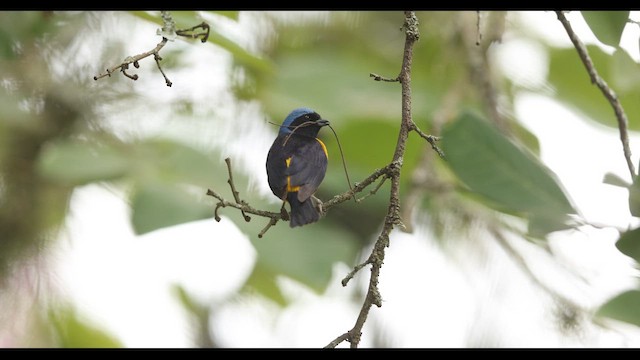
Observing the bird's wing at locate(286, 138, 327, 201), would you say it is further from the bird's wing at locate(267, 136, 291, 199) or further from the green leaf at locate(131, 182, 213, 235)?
the green leaf at locate(131, 182, 213, 235)

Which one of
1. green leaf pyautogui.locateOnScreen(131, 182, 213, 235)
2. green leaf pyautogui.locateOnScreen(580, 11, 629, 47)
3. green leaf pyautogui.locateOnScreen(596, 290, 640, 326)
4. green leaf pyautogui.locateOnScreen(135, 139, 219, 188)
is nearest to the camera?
green leaf pyautogui.locateOnScreen(596, 290, 640, 326)

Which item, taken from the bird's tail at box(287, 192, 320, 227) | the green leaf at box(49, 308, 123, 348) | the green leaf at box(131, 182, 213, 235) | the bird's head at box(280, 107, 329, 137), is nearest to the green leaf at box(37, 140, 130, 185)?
the green leaf at box(131, 182, 213, 235)

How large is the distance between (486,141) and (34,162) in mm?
1529

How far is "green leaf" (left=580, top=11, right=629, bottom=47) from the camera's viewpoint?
3.49 ft

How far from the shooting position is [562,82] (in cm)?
227

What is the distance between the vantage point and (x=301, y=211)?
2.60 feet

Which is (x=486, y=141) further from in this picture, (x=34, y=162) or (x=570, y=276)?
(x=34, y=162)

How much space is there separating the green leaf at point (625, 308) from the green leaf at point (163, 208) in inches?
23.6

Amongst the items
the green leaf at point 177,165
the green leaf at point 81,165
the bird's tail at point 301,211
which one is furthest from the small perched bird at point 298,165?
the green leaf at point 81,165

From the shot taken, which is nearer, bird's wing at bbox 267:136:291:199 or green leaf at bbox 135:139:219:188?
bird's wing at bbox 267:136:291:199

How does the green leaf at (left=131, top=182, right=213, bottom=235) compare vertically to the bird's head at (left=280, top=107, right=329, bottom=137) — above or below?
below

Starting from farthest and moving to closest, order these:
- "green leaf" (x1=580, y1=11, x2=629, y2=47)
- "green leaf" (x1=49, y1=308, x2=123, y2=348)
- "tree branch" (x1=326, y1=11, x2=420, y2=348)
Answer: "green leaf" (x1=49, y1=308, x2=123, y2=348) → "green leaf" (x1=580, y1=11, x2=629, y2=47) → "tree branch" (x1=326, y1=11, x2=420, y2=348)

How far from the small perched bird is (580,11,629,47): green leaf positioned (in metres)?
0.41

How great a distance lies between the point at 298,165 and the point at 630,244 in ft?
1.18
